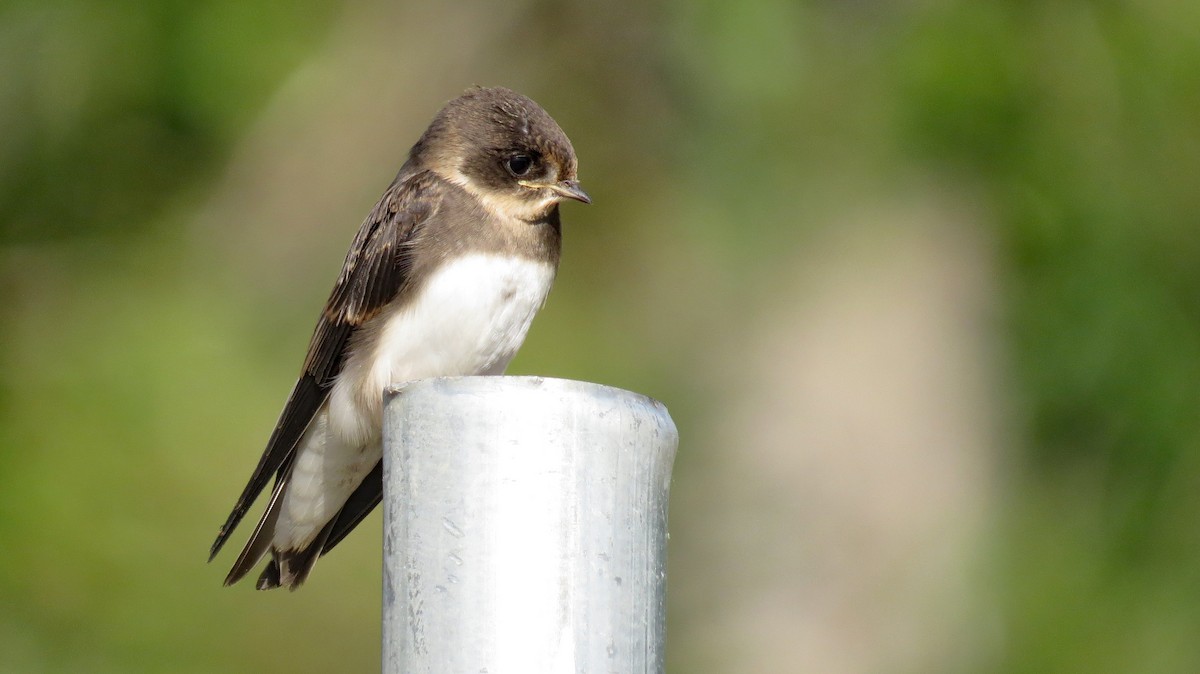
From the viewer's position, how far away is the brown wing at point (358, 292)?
13.9 ft

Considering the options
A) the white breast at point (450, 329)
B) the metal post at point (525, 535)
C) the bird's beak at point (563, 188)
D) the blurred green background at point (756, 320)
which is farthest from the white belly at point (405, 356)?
the blurred green background at point (756, 320)

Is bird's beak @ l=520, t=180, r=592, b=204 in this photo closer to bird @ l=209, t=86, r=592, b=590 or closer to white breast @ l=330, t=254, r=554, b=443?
bird @ l=209, t=86, r=592, b=590

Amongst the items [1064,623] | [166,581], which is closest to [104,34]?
[166,581]

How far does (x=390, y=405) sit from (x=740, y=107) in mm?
4409

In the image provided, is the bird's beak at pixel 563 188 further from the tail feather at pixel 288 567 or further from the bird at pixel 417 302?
the tail feather at pixel 288 567

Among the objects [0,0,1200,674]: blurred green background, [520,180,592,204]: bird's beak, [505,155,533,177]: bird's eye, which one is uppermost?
[505,155,533,177]: bird's eye

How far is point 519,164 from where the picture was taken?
4.32 m

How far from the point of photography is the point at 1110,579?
699cm

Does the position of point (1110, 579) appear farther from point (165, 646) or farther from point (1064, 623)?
point (165, 646)

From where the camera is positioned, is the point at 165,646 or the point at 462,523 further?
the point at 165,646

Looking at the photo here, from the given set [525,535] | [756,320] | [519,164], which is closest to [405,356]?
[519,164]

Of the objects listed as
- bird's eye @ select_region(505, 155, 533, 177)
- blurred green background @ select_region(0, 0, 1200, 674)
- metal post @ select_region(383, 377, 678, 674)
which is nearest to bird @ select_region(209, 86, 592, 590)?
bird's eye @ select_region(505, 155, 533, 177)

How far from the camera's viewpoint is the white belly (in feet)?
13.4

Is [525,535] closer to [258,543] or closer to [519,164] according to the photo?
[258,543]
